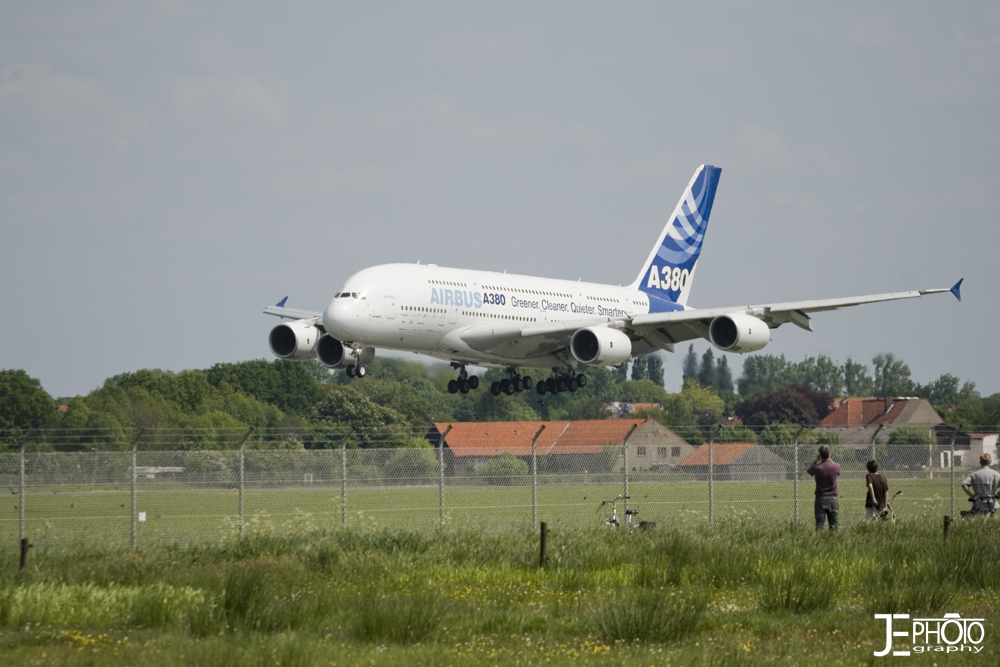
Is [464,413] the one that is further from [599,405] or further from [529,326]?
[529,326]

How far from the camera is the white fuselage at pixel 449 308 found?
115 feet

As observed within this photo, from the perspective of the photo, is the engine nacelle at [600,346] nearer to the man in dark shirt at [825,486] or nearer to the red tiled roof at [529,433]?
the red tiled roof at [529,433]

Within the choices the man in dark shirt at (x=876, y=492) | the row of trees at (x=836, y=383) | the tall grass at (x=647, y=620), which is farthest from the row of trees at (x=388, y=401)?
the tall grass at (x=647, y=620)

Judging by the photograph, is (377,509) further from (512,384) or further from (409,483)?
(409,483)

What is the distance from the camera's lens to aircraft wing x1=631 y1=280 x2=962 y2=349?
129 ft

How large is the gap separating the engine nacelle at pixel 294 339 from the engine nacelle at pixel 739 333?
1279cm

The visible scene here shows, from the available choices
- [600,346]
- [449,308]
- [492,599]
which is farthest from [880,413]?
[492,599]

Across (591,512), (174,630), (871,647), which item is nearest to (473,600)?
(174,630)

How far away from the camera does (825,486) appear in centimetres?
1983

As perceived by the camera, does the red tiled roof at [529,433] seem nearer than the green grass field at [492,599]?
No

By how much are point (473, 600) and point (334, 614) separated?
1.89 metres

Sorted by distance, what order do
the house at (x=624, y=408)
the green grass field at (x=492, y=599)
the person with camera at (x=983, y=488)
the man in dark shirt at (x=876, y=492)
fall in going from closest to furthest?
the green grass field at (x=492, y=599)
the person with camera at (x=983, y=488)
the man in dark shirt at (x=876, y=492)
the house at (x=624, y=408)

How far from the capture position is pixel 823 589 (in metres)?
14.7

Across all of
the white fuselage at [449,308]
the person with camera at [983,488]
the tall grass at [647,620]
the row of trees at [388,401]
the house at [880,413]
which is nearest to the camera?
the tall grass at [647,620]
